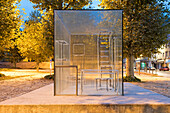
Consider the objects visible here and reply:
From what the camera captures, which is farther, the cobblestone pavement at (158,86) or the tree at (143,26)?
the tree at (143,26)

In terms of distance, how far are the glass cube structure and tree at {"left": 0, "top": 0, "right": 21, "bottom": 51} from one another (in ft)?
23.1

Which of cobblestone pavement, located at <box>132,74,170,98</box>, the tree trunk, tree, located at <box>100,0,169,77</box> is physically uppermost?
tree, located at <box>100,0,169,77</box>

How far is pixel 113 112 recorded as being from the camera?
4.59 m

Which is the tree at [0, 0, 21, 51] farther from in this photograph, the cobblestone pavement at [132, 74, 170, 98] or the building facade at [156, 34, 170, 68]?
the building facade at [156, 34, 170, 68]

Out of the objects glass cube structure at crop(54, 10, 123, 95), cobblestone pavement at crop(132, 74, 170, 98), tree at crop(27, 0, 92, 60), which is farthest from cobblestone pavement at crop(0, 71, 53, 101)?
cobblestone pavement at crop(132, 74, 170, 98)

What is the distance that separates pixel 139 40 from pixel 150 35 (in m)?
0.77

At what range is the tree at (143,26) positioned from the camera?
38.2 feet

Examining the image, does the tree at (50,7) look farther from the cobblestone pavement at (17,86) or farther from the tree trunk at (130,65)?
the tree trunk at (130,65)

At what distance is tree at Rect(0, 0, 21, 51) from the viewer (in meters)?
13.6

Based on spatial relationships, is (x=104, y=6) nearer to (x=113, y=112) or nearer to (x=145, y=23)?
(x=145, y=23)

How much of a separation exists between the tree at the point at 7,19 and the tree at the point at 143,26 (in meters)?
7.62

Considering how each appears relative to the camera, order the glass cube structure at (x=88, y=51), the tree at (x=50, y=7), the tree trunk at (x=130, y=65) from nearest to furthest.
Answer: the glass cube structure at (x=88, y=51) < the tree trunk at (x=130, y=65) < the tree at (x=50, y=7)

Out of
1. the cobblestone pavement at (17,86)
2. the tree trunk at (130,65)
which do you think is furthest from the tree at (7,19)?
the tree trunk at (130,65)

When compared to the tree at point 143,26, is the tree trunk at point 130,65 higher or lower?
lower
